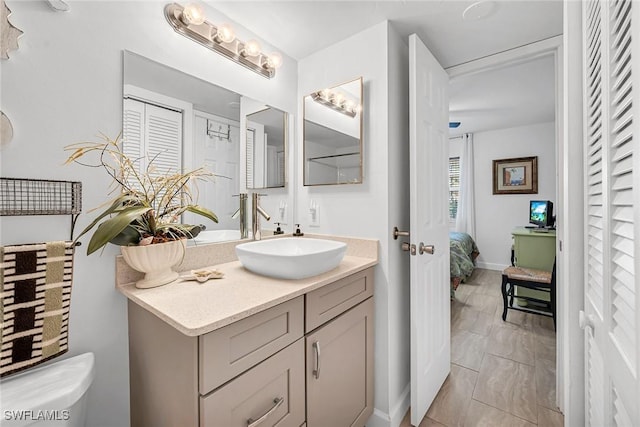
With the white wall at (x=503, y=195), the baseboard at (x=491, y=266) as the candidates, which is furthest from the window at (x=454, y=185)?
the baseboard at (x=491, y=266)

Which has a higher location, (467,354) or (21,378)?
(21,378)

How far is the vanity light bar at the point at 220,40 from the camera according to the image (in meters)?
1.20

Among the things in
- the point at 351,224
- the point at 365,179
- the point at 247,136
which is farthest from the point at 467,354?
the point at 247,136

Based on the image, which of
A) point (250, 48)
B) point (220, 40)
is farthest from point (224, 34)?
point (250, 48)

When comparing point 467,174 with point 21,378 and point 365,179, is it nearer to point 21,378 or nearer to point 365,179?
point 365,179

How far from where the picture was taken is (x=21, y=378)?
0.79 m

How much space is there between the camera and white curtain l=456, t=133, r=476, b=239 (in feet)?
15.6

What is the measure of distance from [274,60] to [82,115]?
101cm

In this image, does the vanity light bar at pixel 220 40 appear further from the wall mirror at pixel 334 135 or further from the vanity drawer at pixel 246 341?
the vanity drawer at pixel 246 341

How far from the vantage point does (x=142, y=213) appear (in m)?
0.89

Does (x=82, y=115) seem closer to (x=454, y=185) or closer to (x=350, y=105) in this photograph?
(x=350, y=105)

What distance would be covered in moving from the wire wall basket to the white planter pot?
0.21 m

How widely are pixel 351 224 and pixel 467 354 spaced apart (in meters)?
1.56

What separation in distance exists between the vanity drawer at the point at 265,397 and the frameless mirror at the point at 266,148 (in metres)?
0.99
